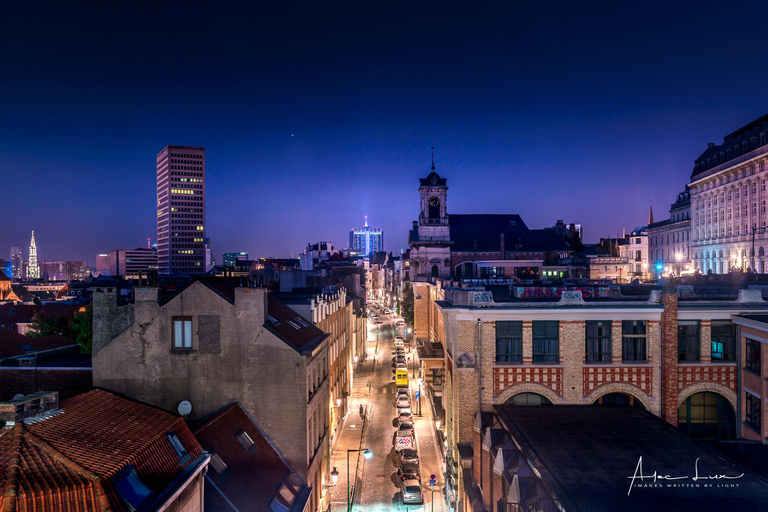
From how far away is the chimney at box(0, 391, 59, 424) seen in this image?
13.6 m

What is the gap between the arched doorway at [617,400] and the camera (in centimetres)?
2427

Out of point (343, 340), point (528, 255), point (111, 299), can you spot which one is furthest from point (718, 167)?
point (111, 299)

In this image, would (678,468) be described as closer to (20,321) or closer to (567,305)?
(567,305)

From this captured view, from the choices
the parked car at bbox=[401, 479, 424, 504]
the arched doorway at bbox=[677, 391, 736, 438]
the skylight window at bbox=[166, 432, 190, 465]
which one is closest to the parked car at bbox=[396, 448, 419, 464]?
the parked car at bbox=[401, 479, 424, 504]

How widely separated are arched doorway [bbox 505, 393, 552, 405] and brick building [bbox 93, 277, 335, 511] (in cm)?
1070

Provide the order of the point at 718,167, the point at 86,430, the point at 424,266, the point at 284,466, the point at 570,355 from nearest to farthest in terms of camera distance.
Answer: the point at 86,430, the point at 284,466, the point at 570,355, the point at 424,266, the point at 718,167

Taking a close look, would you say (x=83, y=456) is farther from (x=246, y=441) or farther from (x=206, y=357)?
(x=206, y=357)

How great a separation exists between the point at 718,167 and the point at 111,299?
119m

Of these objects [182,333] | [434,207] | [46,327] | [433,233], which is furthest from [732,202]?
[46,327]

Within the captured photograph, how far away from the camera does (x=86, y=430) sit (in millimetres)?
14734

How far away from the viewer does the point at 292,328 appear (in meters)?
26.1

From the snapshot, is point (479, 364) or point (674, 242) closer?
point (479, 364)

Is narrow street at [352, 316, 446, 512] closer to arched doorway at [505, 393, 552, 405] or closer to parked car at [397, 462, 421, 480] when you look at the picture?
parked car at [397, 462, 421, 480]

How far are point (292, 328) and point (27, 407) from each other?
13.1 m
